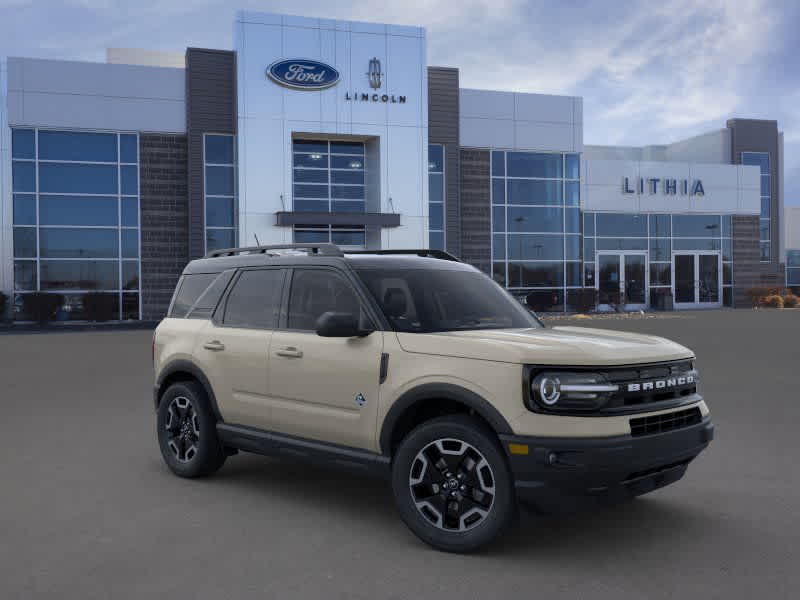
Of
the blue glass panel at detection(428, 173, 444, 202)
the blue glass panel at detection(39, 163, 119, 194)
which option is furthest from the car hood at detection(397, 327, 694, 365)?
the blue glass panel at detection(428, 173, 444, 202)

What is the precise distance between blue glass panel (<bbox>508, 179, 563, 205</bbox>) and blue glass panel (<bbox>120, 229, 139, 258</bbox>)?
1621 centimetres

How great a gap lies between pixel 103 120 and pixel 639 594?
101ft

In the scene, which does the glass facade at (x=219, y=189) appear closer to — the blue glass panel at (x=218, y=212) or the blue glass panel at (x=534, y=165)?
the blue glass panel at (x=218, y=212)

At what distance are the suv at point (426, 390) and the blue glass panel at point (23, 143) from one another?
26874 millimetres

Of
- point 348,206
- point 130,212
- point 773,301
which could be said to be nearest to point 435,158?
point 348,206

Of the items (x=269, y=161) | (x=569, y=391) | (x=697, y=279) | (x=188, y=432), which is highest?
(x=269, y=161)

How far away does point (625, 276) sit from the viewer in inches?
1649

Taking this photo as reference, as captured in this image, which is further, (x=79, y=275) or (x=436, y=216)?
(x=436, y=216)

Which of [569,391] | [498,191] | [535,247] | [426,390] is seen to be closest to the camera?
[569,391]

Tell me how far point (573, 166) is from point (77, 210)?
2156cm

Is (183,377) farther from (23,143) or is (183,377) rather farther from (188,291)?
(23,143)

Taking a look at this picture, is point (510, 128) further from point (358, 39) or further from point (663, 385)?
point (663, 385)

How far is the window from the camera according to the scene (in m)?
5.74

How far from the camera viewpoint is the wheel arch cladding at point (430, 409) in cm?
464
